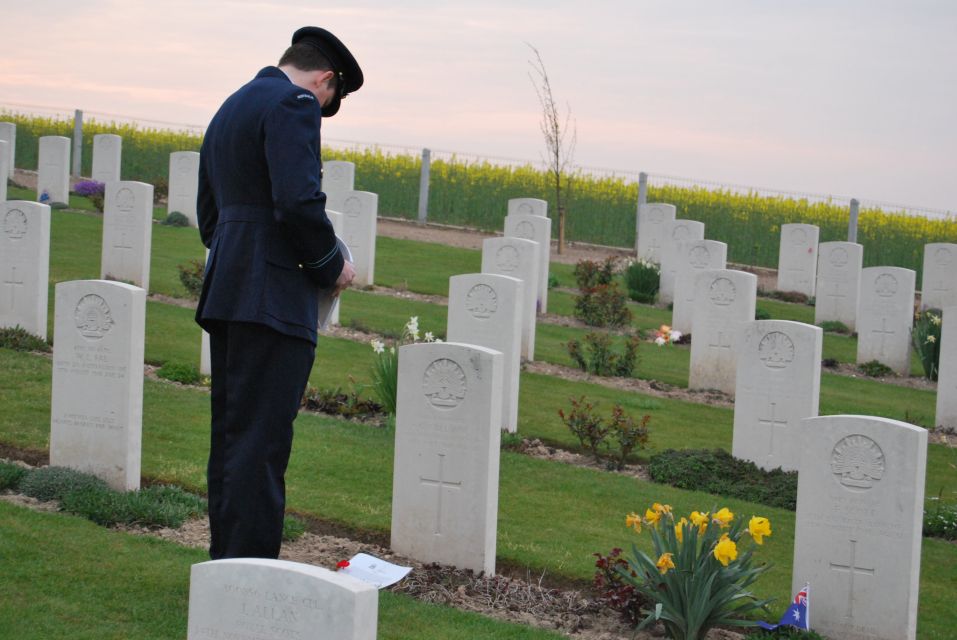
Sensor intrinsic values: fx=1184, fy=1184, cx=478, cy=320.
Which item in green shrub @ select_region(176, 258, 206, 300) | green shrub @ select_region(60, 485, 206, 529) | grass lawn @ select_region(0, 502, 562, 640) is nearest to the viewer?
grass lawn @ select_region(0, 502, 562, 640)

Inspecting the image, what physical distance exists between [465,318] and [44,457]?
164 inches

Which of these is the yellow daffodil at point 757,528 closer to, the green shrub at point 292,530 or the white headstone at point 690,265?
the green shrub at point 292,530

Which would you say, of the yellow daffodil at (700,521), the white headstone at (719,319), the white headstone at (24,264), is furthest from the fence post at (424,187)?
the yellow daffodil at (700,521)

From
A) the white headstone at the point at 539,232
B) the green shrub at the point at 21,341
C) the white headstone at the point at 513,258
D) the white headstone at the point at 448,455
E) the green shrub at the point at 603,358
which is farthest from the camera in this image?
the white headstone at the point at 539,232

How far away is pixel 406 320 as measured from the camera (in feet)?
50.0

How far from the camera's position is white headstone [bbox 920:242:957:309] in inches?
774

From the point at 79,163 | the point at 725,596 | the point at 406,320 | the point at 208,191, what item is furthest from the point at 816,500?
the point at 79,163

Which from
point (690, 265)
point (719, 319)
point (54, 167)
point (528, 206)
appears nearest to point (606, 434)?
point (719, 319)

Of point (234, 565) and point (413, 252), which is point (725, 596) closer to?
point (234, 565)

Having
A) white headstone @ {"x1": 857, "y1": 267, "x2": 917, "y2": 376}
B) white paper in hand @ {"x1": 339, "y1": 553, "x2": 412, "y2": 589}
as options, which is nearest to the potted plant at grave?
white paper in hand @ {"x1": 339, "y1": 553, "x2": 412, "y2": 589}

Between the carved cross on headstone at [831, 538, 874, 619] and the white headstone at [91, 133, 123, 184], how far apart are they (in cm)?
2092

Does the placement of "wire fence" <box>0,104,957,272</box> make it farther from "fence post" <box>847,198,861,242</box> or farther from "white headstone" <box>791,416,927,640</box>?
"white headstone" <box>791,416,927,640</box>

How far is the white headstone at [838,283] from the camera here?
1883cm

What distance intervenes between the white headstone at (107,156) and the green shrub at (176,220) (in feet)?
11.7
